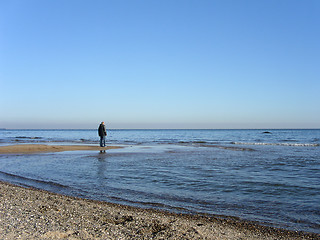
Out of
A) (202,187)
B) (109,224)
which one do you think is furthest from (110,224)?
(202,187)

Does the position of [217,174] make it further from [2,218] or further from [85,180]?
[2,218]

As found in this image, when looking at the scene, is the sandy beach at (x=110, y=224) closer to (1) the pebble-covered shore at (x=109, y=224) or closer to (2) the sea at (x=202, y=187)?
(1) the pebble-covered shore at (x=109, y=224)

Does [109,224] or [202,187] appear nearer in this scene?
[109,224]

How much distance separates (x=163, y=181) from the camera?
11594 mm

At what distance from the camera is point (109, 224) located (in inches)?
233

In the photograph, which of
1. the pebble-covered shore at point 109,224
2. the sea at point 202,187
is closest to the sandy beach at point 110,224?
the pebble-covered shore at point 109,224

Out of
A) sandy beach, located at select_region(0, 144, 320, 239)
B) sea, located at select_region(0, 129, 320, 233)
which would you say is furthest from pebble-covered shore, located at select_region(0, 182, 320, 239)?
sea, located at select_region(0, 129, 320, 233)

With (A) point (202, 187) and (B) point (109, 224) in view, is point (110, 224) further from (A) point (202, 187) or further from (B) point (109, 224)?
(A) point (202, 187)

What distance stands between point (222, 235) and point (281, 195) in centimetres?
465

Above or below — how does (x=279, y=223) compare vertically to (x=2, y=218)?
below

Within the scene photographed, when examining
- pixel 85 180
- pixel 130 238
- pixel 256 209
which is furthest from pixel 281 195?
pixel 85 180

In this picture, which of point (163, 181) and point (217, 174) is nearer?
point (163, 181)

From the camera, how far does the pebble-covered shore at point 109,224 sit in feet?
17.4

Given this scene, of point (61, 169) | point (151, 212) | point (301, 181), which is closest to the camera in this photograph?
point (151, 212)
